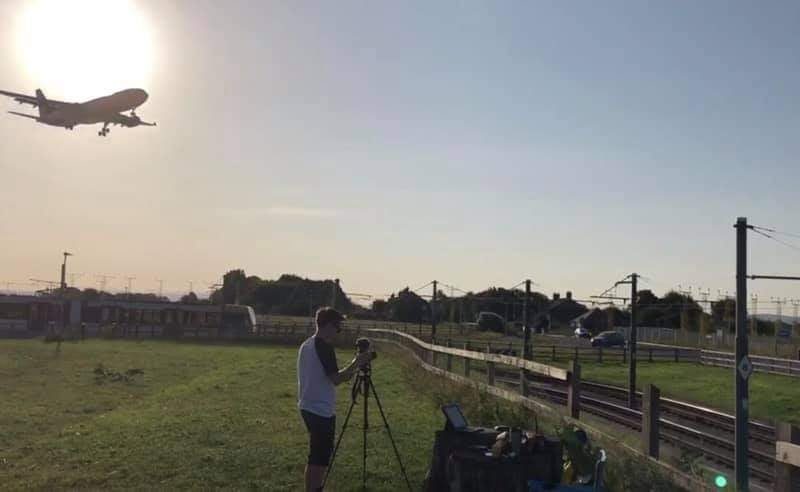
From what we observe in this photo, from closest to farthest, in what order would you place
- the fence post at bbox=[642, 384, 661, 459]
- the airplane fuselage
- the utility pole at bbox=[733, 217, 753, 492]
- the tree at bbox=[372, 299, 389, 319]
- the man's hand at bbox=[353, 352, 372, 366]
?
the fence post at bbox=[642, 384, 661, 459] < the man's hand at bbox=[353, 352, 372, 366] < the utility pole at bbox=[733, 217, 753, 492] < the airplane fuselage < the tree at bbox=[372, 299, 389, 319]

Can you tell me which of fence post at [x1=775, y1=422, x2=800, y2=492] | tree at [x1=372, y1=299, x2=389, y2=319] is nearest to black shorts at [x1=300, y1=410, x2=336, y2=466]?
fence post at [x1=775, y1=422, x2=800, y2=492]

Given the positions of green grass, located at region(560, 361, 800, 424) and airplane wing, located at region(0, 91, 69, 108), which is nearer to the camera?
green grass, located at region(560, 361, 800, 424)

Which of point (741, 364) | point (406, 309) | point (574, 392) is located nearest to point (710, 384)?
point (741, 364)

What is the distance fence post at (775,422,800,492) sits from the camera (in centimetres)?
521

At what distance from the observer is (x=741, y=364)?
897 centimetres

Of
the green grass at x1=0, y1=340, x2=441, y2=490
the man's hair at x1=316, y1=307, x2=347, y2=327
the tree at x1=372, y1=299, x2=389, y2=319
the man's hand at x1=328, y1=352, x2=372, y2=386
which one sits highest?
the tree at x1=372, y1=299, x2=389, y2=319

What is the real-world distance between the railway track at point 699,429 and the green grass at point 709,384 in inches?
53.2

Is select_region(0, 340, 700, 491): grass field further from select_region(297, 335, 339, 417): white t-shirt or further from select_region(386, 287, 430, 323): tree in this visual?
select_region(386, 287, 430, 323): tree

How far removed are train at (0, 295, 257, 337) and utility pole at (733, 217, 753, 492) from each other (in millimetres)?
48782

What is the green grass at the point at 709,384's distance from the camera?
2216 centimetres

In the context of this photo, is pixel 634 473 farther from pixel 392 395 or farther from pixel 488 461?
pixel 392 395

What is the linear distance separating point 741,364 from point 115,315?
7703 cm

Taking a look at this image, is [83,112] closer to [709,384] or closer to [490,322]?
[709,384]

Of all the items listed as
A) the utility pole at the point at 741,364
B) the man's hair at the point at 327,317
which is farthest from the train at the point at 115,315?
the man's hair at the point at 327,317
